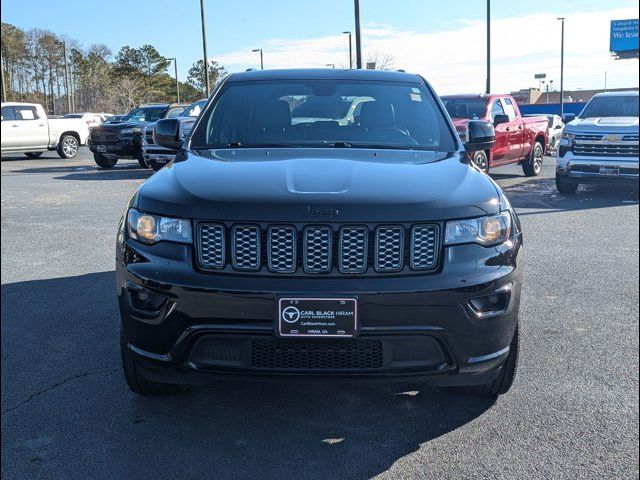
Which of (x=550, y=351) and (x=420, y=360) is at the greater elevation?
(x=420, y=360)

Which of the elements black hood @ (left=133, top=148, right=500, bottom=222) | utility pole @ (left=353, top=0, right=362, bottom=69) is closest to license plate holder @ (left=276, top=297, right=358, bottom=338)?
black hood @ (left=133, top=148, right=500, bottom=222)

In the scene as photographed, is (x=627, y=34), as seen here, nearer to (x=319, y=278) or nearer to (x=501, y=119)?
(x=319, y=278)

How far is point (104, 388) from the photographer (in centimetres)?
360

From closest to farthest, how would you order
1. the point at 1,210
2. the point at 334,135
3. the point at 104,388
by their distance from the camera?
1. the point at 1,210
2. the point at 104,388
3. the point at 334,135

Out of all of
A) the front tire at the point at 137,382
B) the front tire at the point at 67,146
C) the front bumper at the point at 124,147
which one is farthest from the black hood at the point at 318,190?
the front tire at the point at 67,146

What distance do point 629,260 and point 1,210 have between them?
6.77 meters

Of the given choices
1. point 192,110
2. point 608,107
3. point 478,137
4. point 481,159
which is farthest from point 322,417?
point 192,110

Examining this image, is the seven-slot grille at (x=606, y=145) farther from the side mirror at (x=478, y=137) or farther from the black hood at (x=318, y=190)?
the black hood at (x=318, y=190)

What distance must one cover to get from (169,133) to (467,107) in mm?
10400

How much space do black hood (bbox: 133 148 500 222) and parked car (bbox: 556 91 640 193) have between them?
8.36 metres

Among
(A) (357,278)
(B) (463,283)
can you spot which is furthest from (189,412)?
(B) (463,283)

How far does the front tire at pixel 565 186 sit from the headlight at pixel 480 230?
9.92 meters

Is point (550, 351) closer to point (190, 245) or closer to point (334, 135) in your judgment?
point (334, 135)

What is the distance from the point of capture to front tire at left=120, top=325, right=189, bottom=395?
324 centimetres
